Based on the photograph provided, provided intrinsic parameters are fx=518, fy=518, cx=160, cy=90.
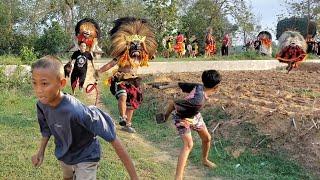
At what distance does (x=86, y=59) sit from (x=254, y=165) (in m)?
4.23

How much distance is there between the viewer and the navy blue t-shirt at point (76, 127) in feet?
11.7

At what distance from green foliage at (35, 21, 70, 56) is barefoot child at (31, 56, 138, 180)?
907 inches

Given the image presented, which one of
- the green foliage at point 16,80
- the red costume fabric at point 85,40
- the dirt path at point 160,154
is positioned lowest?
the dirt path at point 160,154

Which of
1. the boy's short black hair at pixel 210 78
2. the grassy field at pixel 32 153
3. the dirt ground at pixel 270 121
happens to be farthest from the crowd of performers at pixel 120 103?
the dirt ground at pixel 270 121

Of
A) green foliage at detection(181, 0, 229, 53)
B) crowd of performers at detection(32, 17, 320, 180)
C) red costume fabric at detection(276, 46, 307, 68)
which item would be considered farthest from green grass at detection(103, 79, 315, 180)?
green foliage at detection(181, 0, 229, 53)

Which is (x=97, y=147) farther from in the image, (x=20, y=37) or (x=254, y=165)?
(x=20, y=37)

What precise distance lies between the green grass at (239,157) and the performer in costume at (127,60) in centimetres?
51

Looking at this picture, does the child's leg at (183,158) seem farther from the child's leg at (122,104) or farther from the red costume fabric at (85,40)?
the red costume fabric at (85,40)

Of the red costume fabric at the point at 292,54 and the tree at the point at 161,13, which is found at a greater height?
the tree at the point at 161,13

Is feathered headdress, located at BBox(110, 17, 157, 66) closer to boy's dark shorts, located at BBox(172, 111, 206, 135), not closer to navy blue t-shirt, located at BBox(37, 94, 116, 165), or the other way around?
boy's dark shorts, located at BBox(172, 111, 206, 135)

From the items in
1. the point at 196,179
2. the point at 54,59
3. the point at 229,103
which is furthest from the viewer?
the point at 229,103

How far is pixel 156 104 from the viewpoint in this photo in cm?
1031

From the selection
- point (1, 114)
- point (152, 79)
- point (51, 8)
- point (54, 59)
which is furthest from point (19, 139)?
point (51, 8)

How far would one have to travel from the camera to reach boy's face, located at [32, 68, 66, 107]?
11.3 feet
